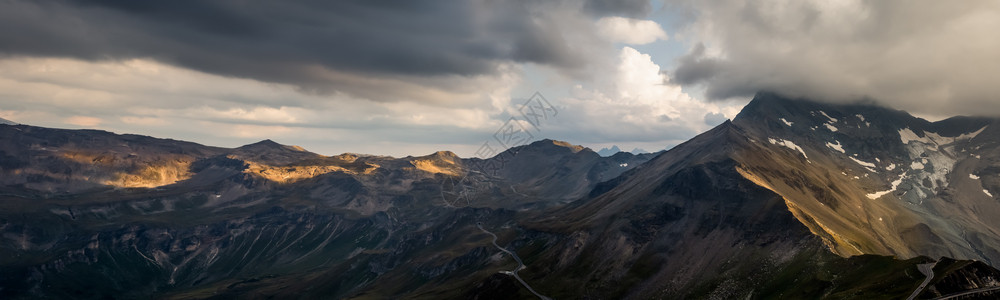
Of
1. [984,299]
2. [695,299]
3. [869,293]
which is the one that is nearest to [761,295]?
[695,299]

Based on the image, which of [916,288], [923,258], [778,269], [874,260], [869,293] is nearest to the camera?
[916,288]

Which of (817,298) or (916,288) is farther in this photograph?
(817,298)

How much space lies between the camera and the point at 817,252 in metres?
193

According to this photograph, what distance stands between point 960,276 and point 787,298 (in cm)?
4993

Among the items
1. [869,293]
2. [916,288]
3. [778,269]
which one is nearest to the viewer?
[916,288]

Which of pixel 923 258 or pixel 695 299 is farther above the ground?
pixel 923 258

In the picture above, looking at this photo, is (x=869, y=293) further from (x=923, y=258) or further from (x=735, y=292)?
(x=735, y=292)

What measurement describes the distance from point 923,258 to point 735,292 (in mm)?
57329

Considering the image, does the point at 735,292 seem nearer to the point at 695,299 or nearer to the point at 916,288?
the point at 695,299

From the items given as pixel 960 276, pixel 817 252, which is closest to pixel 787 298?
pixel 817 252

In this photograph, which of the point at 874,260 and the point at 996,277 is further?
the point at 874,260

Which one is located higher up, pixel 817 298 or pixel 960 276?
pixel 960 276

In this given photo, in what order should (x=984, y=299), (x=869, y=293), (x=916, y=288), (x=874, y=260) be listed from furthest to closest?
(x=874, y=260), (x=869, y=293), (x=916, y=288), (x=984, y=299)

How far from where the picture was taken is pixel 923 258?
152500 millimetres
